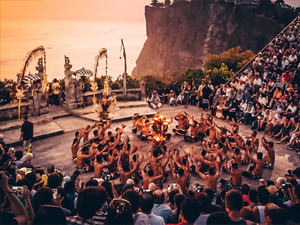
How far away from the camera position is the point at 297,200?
677 centimetres

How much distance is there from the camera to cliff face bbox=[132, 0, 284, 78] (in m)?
55.7

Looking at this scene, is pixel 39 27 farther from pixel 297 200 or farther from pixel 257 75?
pixel 297 200

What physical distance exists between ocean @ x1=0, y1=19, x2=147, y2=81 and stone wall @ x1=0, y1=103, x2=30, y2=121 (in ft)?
39.7

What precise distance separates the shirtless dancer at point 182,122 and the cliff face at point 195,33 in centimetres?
4013

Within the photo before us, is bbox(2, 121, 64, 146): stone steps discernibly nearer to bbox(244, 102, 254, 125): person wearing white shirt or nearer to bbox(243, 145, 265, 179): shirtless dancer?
bbox(243, 145, 265, 179): shirtless dancer

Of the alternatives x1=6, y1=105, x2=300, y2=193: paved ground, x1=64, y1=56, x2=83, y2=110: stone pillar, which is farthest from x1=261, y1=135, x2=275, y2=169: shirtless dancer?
x1=64, y1=56, x2=83, y2=110: stone pillar

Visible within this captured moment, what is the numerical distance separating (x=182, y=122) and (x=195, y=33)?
58.3 m

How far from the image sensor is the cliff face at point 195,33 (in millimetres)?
55688

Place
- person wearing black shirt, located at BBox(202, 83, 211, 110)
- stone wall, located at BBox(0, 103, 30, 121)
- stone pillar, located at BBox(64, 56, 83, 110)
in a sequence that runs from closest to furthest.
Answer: stone wall, located at BBox(0, 103, 30, 121) → stone pillar, located at BBox(64, 56, 83, 110) → person wearing black shirt, located at BBox(202, 83, 211, 110)

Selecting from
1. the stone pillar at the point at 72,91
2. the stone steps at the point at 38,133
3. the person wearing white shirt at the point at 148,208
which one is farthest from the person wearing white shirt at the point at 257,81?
the person wearing white shirt at the point at 148,208

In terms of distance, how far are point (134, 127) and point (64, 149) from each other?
3521 millimetres

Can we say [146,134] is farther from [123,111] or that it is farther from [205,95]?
[205,95]

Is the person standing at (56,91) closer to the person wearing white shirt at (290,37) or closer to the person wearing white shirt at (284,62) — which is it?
the person wearing white shirt at (284,62)

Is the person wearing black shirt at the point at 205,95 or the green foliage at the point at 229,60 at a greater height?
the green foliage at the point at 229,60
